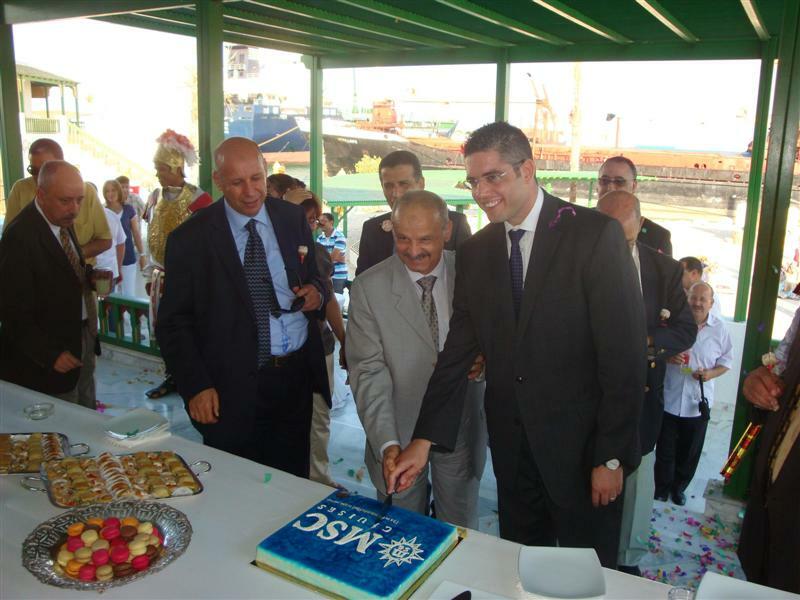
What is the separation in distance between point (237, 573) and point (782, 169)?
291cm

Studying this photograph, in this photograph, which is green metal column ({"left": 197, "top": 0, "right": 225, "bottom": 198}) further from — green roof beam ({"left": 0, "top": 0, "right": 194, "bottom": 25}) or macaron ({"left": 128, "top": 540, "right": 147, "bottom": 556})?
macaron ({"left": 128, "top": 540, "right": 147, "bottom": 556})

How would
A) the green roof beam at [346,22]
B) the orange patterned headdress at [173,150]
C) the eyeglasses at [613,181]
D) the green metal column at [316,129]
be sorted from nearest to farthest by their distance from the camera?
the eyeglasses at [613,181] < the orange patterned headdress at [173,150] < the green roof beam at [346,22] < the green metal column at [316,129]

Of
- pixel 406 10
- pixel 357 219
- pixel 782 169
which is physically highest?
pixel 406 10

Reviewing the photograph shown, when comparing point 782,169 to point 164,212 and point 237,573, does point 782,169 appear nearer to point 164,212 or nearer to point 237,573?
point 237,573

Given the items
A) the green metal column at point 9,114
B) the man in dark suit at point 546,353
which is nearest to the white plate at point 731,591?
the man in dark suit at point 546,353

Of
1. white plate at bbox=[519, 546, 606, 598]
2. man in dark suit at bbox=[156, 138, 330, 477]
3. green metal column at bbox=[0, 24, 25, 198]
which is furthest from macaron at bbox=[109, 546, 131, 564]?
green metal column at bbox=[0, 24, 25, 198]

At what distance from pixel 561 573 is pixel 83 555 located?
1.03m

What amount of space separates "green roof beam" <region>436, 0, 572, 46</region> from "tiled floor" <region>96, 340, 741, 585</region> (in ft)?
10.0

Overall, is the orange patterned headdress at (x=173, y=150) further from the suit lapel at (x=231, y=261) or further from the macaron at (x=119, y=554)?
the macaron at (x=119, y=554)

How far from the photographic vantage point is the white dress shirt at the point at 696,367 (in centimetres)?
367

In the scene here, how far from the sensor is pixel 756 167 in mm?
7012

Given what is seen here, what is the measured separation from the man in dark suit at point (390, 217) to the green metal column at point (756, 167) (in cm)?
452

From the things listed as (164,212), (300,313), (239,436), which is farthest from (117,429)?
(164,212)

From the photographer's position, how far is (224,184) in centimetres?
256
